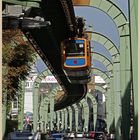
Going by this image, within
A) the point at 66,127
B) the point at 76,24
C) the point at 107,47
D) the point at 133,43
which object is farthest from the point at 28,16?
the point at 66,127

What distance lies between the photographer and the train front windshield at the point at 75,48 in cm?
4325

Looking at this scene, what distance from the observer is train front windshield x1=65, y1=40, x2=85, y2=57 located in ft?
142

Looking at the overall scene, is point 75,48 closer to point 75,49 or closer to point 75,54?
point 75,49

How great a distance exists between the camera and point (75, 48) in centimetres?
4391

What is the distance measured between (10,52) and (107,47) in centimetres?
2512

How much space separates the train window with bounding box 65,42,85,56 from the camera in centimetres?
4331

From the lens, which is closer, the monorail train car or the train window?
the monorail train car

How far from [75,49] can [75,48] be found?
0.33 ft

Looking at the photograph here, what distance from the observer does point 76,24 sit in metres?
38.8

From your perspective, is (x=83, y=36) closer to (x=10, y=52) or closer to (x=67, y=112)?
(x=10, y=52)

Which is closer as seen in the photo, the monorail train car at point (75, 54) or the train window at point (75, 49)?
the monorail train car at point (75, 54)

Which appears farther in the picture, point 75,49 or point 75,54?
→ point 75,54

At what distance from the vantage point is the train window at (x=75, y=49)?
43.3 m

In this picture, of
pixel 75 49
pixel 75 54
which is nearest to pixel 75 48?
pixel 75 49
